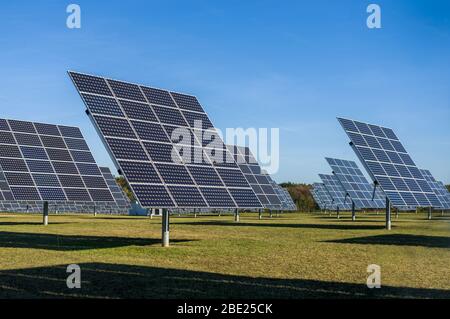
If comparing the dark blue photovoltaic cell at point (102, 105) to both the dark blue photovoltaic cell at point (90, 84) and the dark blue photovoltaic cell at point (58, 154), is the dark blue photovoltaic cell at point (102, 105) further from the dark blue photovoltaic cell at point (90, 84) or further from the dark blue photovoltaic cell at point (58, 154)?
the dark blue photovoltaic cell at point (58, 154)

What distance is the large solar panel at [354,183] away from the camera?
160 feet

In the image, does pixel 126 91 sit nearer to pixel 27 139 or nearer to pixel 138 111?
pixel 138 111

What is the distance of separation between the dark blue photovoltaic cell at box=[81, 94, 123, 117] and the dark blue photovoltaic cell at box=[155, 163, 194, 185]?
9.29ft

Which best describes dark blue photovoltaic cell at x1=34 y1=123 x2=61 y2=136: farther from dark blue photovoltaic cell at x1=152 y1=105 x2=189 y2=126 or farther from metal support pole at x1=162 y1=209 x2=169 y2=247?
metal support pole at x1=162 y1=209 x2=169 y2=247

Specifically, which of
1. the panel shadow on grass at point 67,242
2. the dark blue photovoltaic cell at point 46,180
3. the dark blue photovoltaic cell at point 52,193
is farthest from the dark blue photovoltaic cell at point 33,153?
the panel shadow on grass at point 67,242

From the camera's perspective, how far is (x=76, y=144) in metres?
40.9

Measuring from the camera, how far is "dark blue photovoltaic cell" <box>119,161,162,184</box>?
761 inches

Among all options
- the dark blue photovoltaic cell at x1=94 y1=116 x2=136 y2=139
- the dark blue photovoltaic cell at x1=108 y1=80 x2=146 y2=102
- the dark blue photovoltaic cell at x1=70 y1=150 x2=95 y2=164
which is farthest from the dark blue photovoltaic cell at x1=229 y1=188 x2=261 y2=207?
the dark blue photovoltaic cell at x1=70 y1=150 x2=95 y2=164

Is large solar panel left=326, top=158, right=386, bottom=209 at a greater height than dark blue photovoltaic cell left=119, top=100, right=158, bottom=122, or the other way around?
large solar panel left=326, top=158, right=386, bottom=209

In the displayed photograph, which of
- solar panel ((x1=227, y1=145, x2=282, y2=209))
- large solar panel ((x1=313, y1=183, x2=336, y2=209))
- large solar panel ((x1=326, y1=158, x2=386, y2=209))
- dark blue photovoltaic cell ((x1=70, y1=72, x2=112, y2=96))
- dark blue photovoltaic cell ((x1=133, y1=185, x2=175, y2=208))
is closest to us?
dark blue photovoltaic cell ((x1=133, y1=185, x2=175, y2=208))

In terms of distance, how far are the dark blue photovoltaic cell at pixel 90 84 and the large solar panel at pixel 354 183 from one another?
100 feet

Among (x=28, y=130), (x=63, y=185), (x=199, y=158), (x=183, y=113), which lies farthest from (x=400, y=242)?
(x=28, y=130)

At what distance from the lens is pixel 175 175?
69.9ft

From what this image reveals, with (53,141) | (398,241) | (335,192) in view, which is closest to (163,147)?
(398,241)
